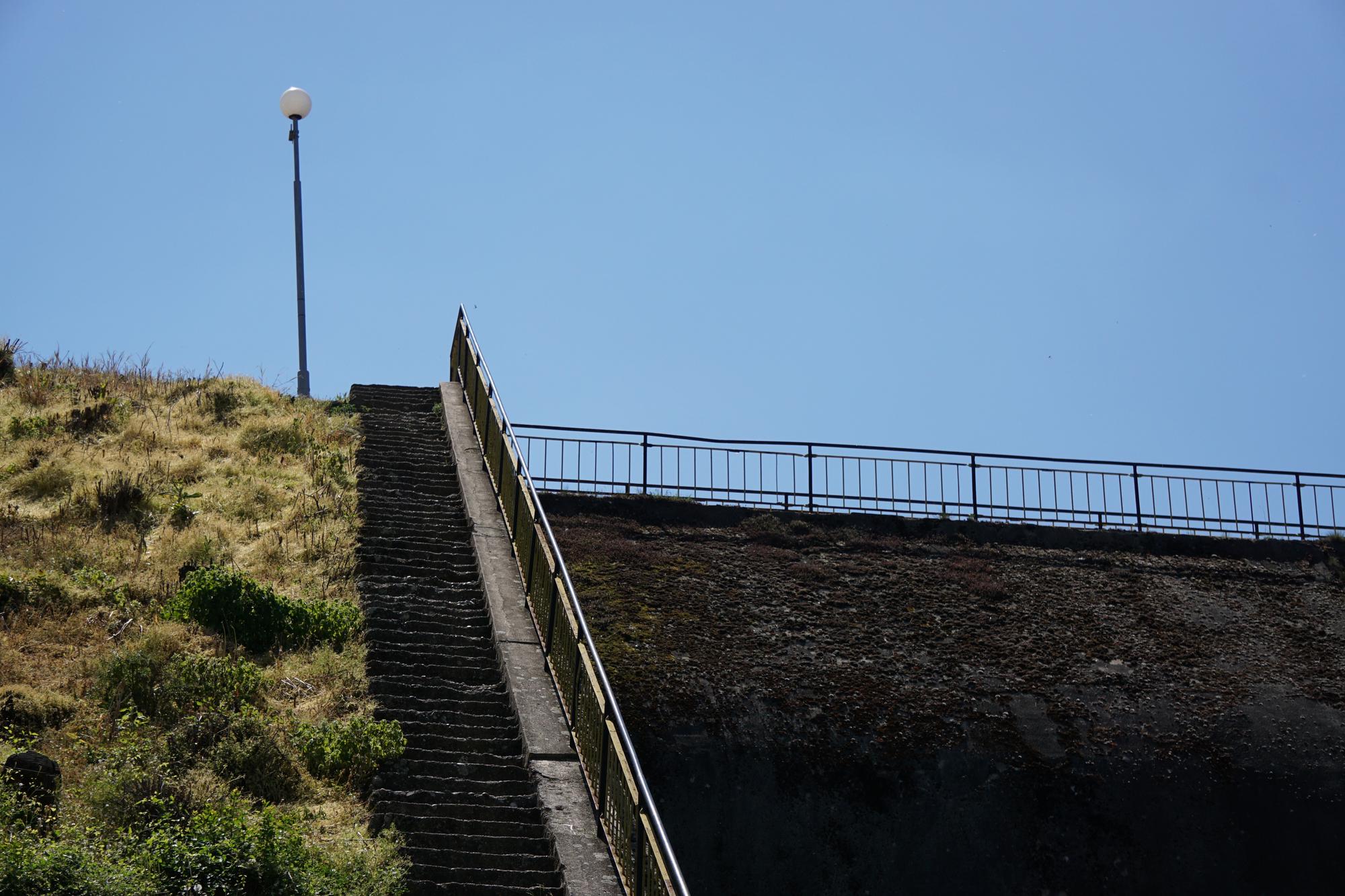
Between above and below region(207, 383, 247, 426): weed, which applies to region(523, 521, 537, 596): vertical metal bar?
below

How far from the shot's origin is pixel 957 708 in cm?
1689

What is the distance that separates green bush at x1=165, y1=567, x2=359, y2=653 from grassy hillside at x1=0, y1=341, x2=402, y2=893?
0.02 metres

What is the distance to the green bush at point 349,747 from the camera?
10.8 m

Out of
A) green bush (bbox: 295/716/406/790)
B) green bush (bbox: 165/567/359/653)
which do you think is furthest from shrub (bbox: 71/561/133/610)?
green bush (bbox: 295/716/406/790)

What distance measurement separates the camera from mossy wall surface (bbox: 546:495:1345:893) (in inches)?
592

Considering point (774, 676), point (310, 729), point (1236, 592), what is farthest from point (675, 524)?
point (310, 729)

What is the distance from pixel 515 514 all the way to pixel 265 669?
3905 mm

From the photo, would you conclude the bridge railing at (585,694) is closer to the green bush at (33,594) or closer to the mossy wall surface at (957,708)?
the mossy wall surface at (957,708)

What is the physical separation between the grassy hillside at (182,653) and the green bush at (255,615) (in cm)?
2

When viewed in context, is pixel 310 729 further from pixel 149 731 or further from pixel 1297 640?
pixel 1297 640

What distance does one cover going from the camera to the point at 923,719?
16562 millimetres

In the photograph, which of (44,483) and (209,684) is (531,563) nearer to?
(209,684)

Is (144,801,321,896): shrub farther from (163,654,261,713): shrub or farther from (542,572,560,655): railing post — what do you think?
(542,572,560,655): railing post

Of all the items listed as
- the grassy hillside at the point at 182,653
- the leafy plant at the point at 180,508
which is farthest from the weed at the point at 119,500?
the leafy plant at the point at 180,508
